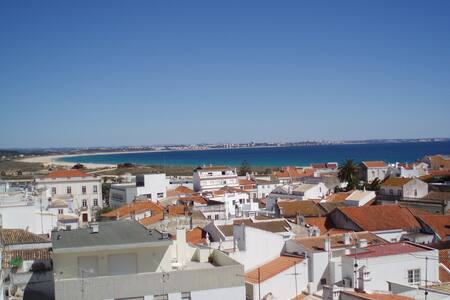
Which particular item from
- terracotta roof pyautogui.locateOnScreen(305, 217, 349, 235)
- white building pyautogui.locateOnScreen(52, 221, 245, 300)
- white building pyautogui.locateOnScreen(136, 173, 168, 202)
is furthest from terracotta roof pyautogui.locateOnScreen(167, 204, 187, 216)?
white building pyautogui.locateOnScreen(52, 221, 245, 300)

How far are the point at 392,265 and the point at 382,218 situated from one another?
17579mm

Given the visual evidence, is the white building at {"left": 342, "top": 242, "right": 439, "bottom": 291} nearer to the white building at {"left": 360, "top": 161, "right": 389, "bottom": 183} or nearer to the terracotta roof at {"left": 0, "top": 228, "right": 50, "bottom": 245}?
the terracotta roof at {"left": 0, "top": 228, "right": 50, "bottom": 245}

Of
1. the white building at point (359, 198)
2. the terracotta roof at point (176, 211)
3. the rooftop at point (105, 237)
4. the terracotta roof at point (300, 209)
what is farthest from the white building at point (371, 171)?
the rooftop at point (105, 237)

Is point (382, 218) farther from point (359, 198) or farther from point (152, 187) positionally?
point (152, 187)

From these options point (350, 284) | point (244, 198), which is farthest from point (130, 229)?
point (244, 198)

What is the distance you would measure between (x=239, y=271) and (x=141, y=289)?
3.36 metres

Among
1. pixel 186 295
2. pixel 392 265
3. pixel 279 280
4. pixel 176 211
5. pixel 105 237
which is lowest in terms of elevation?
pixel 279 280

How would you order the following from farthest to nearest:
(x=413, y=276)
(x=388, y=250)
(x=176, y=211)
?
(x=176, y=211) → (x=388, y=250) → (x=413, y=276)

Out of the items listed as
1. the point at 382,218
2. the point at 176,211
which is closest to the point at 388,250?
the point at 382,218

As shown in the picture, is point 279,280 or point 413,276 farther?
point 413,276

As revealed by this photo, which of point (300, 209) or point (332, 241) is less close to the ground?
point (332, 241)

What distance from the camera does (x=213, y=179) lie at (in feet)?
277

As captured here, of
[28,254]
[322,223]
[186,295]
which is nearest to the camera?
[186,295]

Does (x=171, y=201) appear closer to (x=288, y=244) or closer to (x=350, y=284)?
(x=288, y=244)
